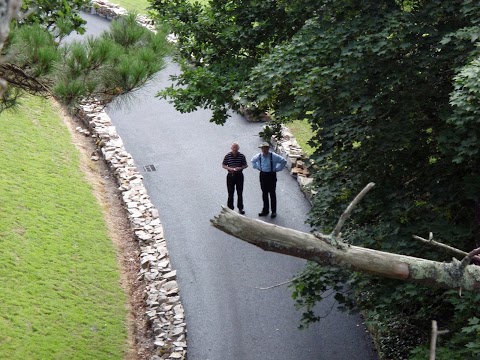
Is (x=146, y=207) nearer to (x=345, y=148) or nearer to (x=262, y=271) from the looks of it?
(x=262, y=271)

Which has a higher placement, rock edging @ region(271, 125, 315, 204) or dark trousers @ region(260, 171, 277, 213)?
rock edging @ region(271, 125, 315, 204)

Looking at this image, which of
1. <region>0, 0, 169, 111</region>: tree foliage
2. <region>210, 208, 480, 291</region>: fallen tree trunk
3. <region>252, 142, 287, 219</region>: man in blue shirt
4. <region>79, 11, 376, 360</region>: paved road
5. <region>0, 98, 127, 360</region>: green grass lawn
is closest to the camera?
<region>210, 208, 480, 291</region>: fallen tree trunk

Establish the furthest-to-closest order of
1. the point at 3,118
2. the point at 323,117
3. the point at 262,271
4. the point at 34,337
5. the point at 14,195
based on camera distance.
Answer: the point at 3,118, the point at 14,195, the point at 262,271, the point at 34,337, the point at 323,117

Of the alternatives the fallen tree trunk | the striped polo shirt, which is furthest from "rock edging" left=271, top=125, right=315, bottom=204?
the fallen tree trunk

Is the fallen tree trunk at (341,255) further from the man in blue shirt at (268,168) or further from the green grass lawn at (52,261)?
the man in blue shirt at (268,168)

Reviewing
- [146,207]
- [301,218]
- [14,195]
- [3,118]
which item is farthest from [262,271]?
[3,118]

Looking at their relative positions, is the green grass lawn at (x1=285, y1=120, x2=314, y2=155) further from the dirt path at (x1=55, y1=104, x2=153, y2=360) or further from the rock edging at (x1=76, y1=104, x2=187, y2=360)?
the dirt path at (x1=55, y1=104, x2=153, y2=360)

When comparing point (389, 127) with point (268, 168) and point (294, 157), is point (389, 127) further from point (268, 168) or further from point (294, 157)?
point (294, 157)

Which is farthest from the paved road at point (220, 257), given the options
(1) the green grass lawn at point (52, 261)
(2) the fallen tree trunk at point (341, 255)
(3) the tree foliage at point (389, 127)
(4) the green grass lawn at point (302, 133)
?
(2) the fallen tree trunk at point (341, 255)

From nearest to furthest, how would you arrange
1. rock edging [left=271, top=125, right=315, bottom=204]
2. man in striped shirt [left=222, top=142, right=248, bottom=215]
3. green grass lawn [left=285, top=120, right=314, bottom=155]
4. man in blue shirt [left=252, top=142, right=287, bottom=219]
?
man in blue shirt [left=252, top=142, right=287, bottom=219] → man in striped shirt [left=222, top=142, right=248, bottom=215] → rock edging [left=271, top=125, right=315, bottom=204] → green grass lawn [left=285, top=120, right=314, bottom=155]

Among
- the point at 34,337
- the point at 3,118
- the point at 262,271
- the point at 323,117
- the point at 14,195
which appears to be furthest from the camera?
the point at 3,118
